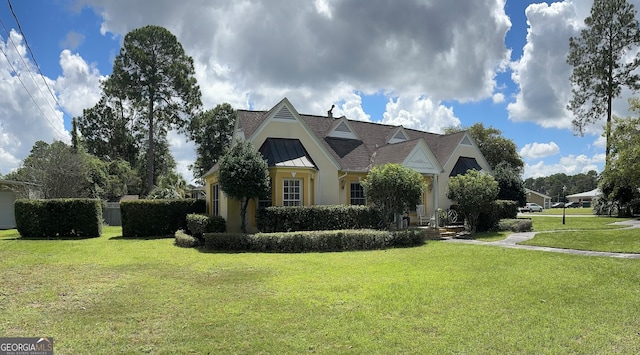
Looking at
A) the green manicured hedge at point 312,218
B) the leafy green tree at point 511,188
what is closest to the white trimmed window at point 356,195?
the green manicured hedge at point 312,218

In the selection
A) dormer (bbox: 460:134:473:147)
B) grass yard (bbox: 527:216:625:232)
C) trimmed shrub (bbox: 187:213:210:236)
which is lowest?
grass yard (bbox: 527:216:625:232)

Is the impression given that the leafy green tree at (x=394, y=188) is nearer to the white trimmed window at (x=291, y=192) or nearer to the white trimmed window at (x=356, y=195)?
the white trimmed window at (x=291, y=192)

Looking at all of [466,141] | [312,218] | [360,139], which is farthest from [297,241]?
[466,141]

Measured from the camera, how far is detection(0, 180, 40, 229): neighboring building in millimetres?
29469

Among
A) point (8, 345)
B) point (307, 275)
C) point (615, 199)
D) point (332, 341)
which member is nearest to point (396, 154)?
point (307, 275)

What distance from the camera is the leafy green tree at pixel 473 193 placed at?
20.0 m

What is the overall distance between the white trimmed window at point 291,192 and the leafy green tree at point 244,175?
1691mm

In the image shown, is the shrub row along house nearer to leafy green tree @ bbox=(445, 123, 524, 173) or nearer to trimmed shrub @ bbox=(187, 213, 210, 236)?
trimmed shrub @ bbox=(187, 213, 210, 236)

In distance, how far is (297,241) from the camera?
14977 mm

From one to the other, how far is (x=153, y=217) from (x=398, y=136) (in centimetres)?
1747

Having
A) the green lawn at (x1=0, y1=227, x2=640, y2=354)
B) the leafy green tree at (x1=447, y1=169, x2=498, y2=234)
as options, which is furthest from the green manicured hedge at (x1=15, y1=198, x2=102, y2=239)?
the leafy green tree at (x1=447, y1=169, x2=498, y2=234)

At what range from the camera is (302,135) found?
21.3m

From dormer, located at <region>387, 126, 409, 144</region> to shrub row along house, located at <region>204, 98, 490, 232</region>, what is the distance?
0.08 metres

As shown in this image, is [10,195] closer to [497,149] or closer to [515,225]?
[515,225]
